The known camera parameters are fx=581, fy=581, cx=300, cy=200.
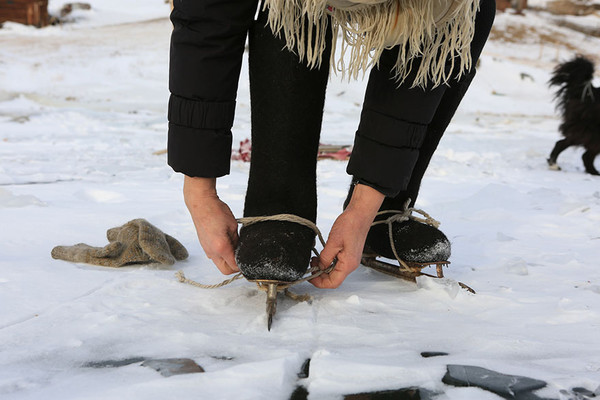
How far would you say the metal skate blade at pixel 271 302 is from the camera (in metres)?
0.93

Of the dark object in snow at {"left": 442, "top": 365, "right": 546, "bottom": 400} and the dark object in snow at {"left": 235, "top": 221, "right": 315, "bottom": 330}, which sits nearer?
the dark object in snow at {"left": 442, "top": 365, "right": 546, "bottom": 400}

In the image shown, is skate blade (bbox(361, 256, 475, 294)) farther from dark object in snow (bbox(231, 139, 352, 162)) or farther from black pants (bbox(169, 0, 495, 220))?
dark object in snow (bbox(231, 139, 352, 162))

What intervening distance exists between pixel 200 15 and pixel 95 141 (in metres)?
2.87

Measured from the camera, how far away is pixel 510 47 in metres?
12.7

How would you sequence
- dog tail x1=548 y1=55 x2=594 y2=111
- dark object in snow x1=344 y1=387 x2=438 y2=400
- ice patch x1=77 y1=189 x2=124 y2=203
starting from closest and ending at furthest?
dark object in snow x1=344 y1=387 x2=438 y2=400
ice patch x1=77 y1=189 x2=124 y2=203
dog tail x1=548 y1=55 x2=594 y2=111

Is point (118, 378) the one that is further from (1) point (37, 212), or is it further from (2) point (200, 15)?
(1) point (37, 212)

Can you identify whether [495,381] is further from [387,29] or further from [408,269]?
[387,29]

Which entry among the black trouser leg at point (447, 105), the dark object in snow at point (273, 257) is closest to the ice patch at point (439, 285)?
the black trouser leg at point (447, 105)

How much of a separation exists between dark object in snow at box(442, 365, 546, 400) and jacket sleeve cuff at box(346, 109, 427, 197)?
0.33 meters

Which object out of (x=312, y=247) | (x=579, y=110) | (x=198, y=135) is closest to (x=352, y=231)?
(x=312, y=247)

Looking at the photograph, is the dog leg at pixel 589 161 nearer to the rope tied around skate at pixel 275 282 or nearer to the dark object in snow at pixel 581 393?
the rope tied around skate at pixel 275 282

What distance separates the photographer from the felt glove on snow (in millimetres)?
1213

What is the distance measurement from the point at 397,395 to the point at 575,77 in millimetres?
3632

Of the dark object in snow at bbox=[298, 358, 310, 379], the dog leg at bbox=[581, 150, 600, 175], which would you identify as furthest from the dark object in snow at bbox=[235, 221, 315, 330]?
the dog leg at bbox=[581, 150, 600, 175]
